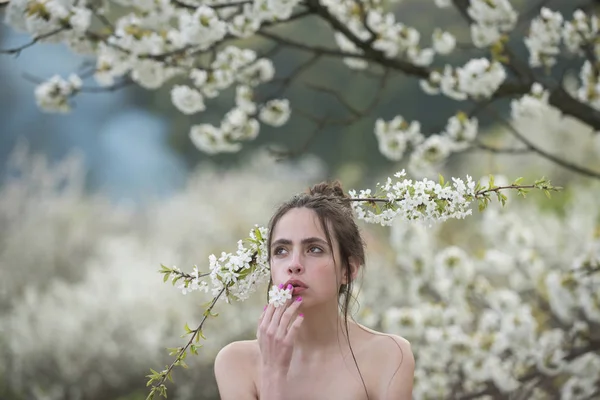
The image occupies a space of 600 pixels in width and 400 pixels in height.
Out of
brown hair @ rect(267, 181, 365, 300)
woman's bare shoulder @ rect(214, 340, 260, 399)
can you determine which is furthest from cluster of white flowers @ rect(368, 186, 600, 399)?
woman's bare shoulder @ rect(214, 340, 260, 399)

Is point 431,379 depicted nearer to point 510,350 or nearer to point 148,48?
point 510,350

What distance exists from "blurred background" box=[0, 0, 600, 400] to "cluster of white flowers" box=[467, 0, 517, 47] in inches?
76.3

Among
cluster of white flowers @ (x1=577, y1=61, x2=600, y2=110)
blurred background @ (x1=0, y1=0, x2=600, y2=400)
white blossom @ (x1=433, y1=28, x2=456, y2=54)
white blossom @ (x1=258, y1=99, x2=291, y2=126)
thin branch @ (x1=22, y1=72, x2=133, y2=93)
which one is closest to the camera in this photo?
thin branch @ (x1=22, y1=72, x2=133, y2=93)

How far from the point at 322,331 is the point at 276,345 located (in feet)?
0.64

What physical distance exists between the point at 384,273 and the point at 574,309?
129 centimetres

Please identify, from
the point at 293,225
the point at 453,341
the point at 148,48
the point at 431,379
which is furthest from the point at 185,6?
the point at 431,379

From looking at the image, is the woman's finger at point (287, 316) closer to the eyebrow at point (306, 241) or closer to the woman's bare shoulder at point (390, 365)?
the eyebrow at point (306, 241)

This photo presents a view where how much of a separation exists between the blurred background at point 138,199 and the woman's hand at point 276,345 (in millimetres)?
2964

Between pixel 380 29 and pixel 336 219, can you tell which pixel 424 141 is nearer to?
pixel 380 29

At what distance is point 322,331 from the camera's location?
1693 mm

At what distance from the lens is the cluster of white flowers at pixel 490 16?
266 cm

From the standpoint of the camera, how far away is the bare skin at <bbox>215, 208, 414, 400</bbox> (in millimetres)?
1584

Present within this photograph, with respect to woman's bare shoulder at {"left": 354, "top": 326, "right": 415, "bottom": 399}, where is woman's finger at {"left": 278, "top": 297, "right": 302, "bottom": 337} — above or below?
above

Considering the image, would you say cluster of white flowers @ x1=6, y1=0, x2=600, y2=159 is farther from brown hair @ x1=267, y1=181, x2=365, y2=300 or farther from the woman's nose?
the woman's nose
